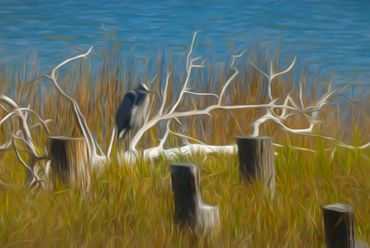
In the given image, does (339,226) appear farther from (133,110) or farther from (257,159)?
(133,110)

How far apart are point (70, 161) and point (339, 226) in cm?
190

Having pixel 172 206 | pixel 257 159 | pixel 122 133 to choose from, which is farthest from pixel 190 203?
pixel 122 133

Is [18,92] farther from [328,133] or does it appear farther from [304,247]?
[304,247]

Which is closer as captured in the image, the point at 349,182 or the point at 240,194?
the point at 240,194

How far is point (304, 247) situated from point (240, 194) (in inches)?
31.5

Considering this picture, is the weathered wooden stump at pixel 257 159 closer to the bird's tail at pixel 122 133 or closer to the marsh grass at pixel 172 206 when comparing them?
the marsh grass at pixel 172 206

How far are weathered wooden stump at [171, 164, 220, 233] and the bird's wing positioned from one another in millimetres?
1755

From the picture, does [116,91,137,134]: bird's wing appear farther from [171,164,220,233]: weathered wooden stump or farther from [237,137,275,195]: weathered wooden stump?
[171,164,220,233]: weathered wooden stump

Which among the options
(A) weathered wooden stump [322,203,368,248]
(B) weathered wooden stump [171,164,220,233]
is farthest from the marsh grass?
(A) weathered wooden stump [322,203,368,248]

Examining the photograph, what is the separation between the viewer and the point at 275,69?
8.14 m

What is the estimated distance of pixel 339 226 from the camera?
329cm

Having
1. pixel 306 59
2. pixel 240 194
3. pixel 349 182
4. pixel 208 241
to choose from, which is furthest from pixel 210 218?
pixel 306 59

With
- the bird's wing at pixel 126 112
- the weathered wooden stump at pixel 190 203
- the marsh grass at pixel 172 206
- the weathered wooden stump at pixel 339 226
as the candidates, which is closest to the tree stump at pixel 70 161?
the marsh grass at pixel 172 206

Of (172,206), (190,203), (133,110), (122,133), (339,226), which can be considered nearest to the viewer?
(339,226)
